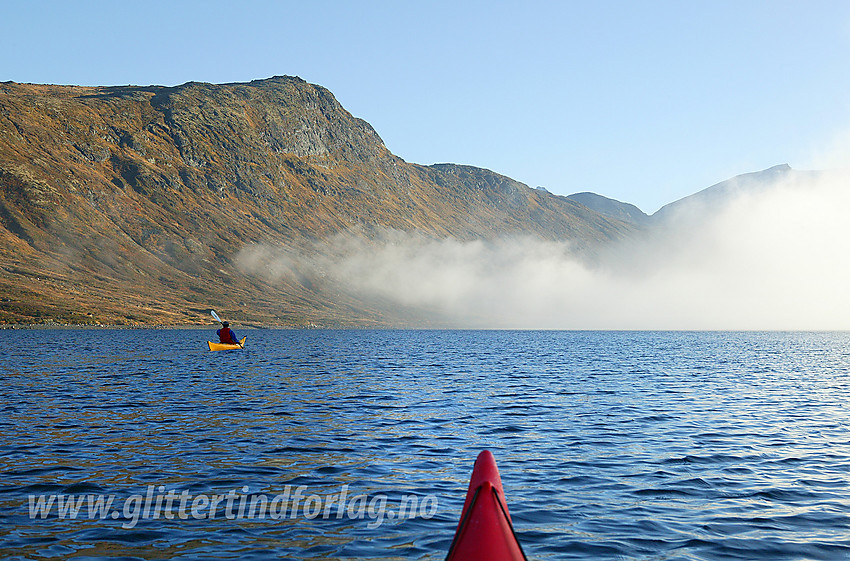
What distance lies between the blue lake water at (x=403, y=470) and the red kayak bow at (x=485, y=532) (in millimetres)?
5134

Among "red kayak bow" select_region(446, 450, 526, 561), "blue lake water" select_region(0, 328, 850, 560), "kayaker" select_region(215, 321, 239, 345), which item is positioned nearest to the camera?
"red kayak bow" select_region(446, 450, 526, 561)

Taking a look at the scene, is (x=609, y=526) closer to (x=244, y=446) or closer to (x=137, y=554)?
(x=137, y=554)

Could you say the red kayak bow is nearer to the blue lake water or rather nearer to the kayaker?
the blue lake water

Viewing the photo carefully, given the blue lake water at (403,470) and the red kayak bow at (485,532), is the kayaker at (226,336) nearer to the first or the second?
the blue lake water at (403,470)

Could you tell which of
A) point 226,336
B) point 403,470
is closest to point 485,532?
point 403,470

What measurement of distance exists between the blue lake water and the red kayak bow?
513 cm

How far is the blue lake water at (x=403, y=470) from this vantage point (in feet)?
54.2

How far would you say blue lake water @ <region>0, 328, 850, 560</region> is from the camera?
1652 centimetres

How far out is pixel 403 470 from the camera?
2431 cm

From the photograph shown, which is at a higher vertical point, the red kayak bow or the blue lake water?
the red kayak bow

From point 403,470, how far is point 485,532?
45.6 feet

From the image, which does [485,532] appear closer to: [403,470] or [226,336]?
[403,470]

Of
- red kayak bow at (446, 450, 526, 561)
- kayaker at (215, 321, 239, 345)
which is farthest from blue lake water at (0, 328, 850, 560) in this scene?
kayaker at (215, 321, 239, 345)

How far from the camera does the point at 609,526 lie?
58.8 ft
